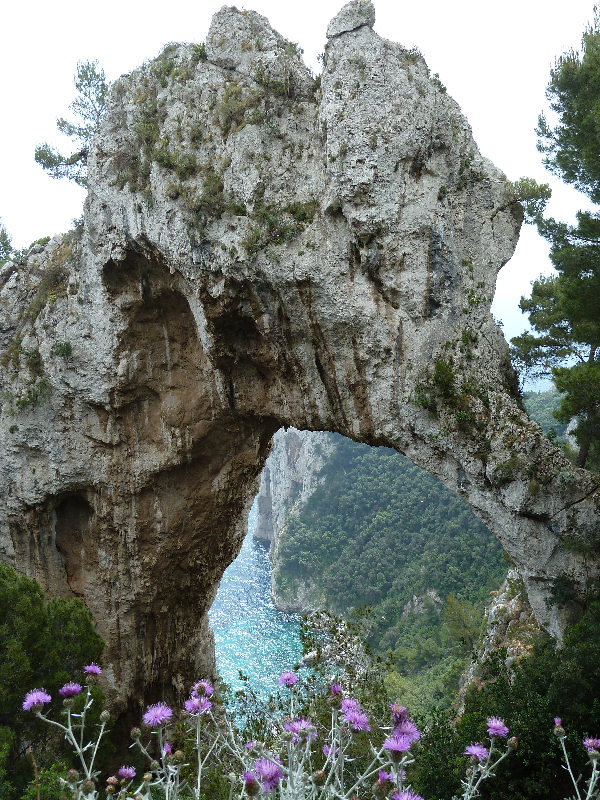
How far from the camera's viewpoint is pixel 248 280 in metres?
9.20

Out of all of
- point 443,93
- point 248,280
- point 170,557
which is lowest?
point 170,557

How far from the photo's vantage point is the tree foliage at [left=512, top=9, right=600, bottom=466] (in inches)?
325

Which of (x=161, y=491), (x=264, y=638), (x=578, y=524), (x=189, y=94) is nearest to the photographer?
(x=578, y=524)

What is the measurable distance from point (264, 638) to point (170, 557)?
30.4 meters

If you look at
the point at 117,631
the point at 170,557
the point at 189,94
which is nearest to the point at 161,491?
the point at 170,557

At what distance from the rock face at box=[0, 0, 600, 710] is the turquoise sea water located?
15951 millimetres

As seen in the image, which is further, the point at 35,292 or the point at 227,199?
the point at 35,292

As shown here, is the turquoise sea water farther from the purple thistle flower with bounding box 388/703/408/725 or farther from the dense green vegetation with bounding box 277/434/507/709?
the purple thistle flower with bounding box 388/703/408/725

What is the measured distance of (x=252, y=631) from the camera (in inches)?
1640

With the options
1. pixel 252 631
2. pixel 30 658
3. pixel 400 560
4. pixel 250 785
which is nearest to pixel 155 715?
pixel 250 785

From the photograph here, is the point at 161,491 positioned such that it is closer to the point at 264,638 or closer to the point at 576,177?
the point at 576,177

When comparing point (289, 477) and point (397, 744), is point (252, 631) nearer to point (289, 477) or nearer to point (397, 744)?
point (289, 477)

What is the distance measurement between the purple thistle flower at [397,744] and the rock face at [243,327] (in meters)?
4.92

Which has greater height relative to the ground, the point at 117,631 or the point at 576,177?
the point at 576,177
